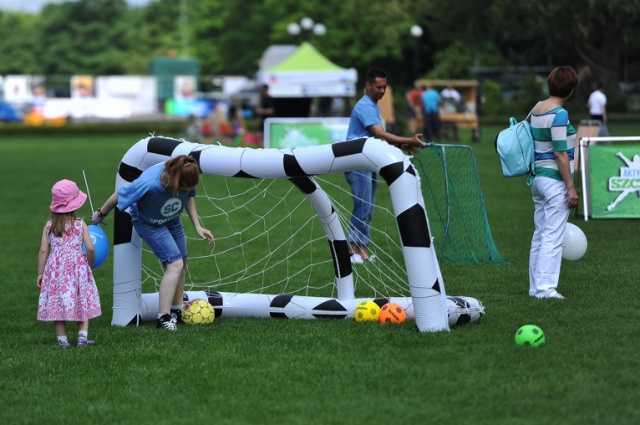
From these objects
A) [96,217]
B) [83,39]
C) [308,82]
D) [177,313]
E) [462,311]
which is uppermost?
[83,39]

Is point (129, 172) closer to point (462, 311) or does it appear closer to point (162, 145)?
point (162, 145)

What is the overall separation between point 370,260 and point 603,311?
11.3 ft

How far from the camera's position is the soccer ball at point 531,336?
23.9ft

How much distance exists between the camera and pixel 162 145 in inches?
350

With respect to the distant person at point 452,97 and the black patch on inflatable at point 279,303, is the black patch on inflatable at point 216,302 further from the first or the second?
the distant person at point 452,97

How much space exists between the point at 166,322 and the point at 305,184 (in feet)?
5.33

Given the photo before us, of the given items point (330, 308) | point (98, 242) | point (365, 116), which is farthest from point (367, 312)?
point (98, 242)

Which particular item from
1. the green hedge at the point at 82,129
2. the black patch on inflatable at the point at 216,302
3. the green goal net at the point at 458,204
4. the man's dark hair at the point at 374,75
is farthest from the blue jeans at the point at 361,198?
the green hedge at the point at 82,129

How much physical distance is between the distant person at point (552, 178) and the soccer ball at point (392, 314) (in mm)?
1401

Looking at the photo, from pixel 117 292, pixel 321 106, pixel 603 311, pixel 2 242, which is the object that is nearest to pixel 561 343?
pixel 603 311

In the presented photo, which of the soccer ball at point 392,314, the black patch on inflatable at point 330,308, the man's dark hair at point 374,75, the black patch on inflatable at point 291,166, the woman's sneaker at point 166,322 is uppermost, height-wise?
the man's dark hair at point 374,75

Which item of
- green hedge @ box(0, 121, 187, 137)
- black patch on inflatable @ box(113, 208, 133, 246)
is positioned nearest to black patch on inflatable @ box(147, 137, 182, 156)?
black patch on inflatable @ box(113, 208, 133, 246)

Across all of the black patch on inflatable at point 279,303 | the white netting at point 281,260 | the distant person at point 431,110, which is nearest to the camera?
the black patch on inflatable at point 279,303

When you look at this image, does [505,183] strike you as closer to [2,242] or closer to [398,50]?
[2,242]
